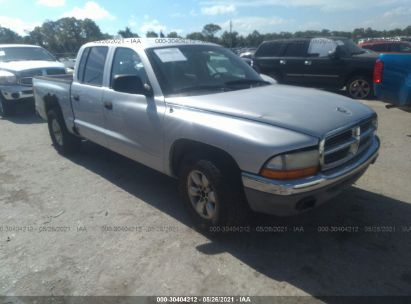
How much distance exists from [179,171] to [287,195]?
49.1 inches

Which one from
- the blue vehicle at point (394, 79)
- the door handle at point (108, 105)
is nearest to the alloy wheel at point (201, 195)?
the door handle at point (108, 105)

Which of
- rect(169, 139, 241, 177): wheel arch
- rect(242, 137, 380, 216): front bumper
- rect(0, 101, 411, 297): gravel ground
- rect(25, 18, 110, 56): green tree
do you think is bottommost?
rect(0, 101, 411, 297): gravel ground

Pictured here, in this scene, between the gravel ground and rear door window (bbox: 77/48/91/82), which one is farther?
rear door window (bbox: 77/48/91/82)

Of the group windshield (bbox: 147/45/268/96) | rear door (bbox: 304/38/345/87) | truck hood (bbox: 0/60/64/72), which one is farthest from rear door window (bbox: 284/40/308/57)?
windshield (bbox: 147/45/268/96)

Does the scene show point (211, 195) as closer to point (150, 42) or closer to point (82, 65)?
point (150, 42)

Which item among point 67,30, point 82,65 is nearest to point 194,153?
point 82,65

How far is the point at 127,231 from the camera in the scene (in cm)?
358

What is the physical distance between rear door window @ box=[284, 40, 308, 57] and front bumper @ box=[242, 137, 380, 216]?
30.7 feet

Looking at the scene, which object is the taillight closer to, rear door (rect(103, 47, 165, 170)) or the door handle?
rear door (rect(103, 47, 165, 170))

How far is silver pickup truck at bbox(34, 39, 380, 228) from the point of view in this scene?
8.84 ft

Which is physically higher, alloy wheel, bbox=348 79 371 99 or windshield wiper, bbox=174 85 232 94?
windshield wiper, bbox=174 85 232 94

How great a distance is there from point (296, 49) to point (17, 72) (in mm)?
8464

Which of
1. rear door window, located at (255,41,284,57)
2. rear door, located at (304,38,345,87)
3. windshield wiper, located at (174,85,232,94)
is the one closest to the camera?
windshield wiper, located at (174,85,232,94)

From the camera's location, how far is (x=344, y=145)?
2959 millimetres
